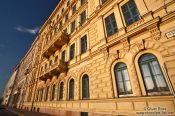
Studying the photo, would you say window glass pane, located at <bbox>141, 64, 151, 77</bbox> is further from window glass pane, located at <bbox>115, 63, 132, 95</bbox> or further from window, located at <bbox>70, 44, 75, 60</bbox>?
window, located at <bbox>70, 44, 75, 60</bbox>

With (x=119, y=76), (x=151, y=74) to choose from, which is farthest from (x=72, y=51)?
(x=151, y=74)

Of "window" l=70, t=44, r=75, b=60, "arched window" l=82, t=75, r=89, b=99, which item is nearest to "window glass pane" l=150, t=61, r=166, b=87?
"arched window" l=82, t=75, r=89, b=99

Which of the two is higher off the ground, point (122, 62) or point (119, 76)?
point (122, 62)

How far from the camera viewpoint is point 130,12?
29.6 ft

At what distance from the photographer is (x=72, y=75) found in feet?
42.6

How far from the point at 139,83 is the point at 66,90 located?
8.69m

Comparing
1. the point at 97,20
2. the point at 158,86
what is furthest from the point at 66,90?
the point at 158,86

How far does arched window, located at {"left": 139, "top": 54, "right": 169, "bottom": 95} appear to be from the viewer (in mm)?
6246

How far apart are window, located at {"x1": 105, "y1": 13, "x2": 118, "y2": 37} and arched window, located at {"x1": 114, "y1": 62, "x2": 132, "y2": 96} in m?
3.16

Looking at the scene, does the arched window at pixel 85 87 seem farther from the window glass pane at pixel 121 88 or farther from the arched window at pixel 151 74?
the arched window at pixel 151 74

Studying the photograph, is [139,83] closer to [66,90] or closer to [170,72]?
[170,72]

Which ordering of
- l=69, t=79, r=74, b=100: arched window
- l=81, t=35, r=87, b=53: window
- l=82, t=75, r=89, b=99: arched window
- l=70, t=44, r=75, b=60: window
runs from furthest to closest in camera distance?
l=70, t=44, r=75, b=60: window, l=81, t=35, r=87, b=53: window, l=69, t=79, r=74, b=100: arched window, l=82, t=75, r=89, b=99: arched window

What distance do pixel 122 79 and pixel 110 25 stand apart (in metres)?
5.17

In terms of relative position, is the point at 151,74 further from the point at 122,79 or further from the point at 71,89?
the point at 71,89
